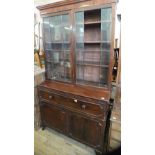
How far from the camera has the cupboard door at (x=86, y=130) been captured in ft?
5.03

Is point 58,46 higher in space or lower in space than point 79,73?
higher

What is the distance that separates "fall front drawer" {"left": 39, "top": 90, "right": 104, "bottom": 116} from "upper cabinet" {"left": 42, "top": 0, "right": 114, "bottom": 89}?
0.95 ft

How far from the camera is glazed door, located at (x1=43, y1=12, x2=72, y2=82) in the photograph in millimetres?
1759

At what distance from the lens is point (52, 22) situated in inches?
73.1

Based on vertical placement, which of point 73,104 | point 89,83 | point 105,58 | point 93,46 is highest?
point 93,46

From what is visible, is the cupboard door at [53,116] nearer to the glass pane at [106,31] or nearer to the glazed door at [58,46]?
the glazed door at [58,46]

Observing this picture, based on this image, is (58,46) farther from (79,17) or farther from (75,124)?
(75,124)

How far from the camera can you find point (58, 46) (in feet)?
6.29

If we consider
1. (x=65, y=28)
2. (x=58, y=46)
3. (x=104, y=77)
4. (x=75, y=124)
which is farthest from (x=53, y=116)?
(x=65, y=28)

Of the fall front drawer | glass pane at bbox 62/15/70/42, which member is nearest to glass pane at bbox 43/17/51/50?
glass pane at bbox 62/15/70/42

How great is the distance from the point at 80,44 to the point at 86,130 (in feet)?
3.61
